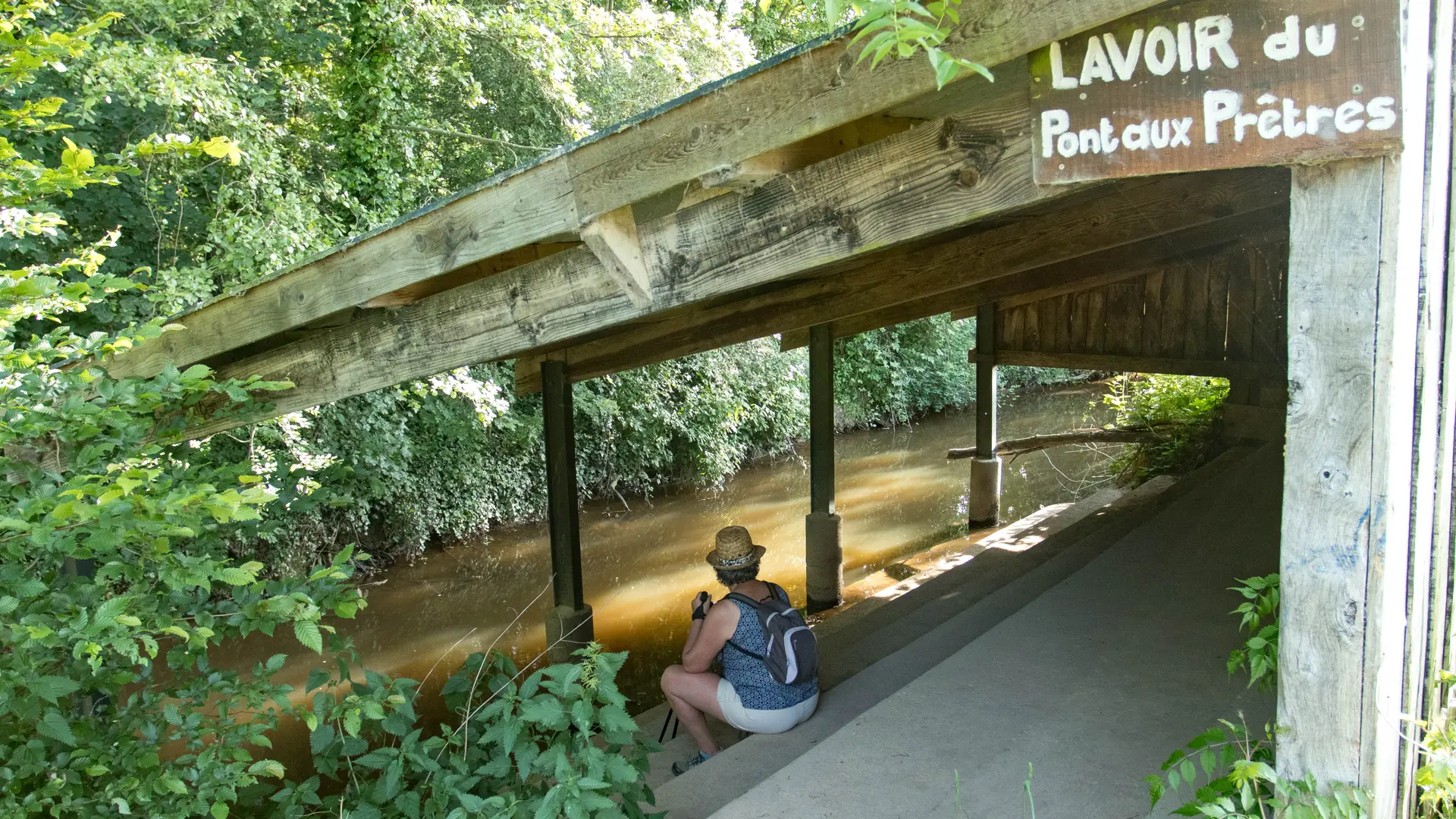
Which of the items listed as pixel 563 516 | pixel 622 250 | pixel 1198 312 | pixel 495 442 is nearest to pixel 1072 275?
pixel 1198 312

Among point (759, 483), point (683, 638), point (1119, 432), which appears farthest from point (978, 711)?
point (759, 483)

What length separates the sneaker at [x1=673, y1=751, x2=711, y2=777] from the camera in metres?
4.21

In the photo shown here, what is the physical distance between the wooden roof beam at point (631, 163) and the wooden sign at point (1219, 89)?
11cm

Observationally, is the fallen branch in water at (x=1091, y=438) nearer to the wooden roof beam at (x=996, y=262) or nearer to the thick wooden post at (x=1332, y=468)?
the wooden roof beam at (x=996, y=262)

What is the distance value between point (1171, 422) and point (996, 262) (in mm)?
7018

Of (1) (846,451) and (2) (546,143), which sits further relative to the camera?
(1) (846,451)

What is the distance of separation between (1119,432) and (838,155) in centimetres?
953

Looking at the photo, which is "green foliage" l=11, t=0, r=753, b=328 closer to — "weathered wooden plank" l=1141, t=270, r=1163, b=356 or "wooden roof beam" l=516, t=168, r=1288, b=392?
"wooden roof beam" l=516, t=168, r=1288, b=392

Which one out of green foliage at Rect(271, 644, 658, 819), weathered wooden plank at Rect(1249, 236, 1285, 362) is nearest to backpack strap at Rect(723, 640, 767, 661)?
green foliage at Rect(271, 644, 658, 819)

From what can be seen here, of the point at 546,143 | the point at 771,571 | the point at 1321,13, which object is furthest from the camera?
the point at 546,143

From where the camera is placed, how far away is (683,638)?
8633 millimetres

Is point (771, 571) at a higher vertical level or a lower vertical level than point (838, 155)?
lower

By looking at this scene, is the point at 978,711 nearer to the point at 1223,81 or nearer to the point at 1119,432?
the point at 1223,81

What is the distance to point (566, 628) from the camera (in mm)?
6707
